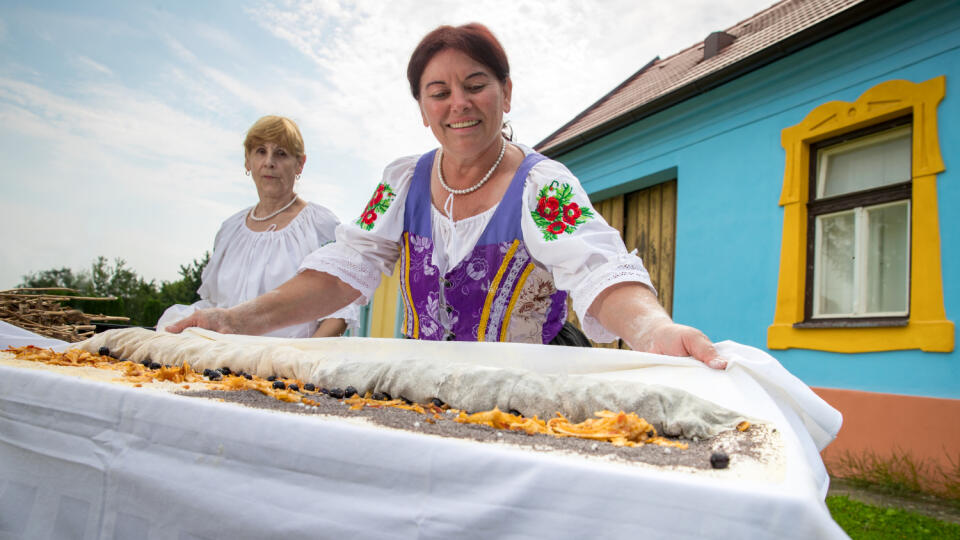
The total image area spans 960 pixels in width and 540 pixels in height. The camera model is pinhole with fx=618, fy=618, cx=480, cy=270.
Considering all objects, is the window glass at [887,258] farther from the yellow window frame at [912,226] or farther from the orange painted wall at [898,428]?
the orange painted wall at [898,428]

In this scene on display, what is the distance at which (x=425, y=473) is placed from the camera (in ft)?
2.10

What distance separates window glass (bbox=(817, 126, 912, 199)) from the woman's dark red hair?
376 centimetres

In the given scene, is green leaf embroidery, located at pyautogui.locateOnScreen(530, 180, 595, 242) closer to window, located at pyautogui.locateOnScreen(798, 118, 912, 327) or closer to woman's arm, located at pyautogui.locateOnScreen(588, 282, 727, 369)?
woman's arm, located at pyautogui.locateOnScreen(588, 282, 727, 369)

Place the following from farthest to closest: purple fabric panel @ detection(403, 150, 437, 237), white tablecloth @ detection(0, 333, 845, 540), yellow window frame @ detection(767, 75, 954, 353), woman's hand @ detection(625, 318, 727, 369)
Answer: yellow window frame @ detection(767, 75, 954, 353), purple fabric panel @ detection(403, 150, 437, 237), woman's hand @ detection(625, 318, 727, 369), white tablecloth @ detection(0, 333, 845, 540)

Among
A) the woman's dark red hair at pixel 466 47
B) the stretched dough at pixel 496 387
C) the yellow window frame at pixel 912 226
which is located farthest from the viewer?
the yellow window frame at pixel 912 226

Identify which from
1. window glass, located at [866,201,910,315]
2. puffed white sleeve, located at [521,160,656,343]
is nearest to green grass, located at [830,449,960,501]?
window glass, located at [866,201,910,315]

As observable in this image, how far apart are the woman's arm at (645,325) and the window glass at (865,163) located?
3.88 meters

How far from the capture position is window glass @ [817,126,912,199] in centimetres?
438

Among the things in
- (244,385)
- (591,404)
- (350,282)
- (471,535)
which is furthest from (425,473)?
(350,282)

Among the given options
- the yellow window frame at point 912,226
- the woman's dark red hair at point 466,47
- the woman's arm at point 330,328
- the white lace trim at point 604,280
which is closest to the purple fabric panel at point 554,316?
the white lace trim at point 604,280

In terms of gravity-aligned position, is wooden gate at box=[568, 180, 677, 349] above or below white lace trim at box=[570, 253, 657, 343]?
above

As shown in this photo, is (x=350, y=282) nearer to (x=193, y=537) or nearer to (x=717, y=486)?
(x=193, y=537)

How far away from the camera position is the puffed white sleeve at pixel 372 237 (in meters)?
2.14

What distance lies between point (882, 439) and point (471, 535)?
14.6 ft
